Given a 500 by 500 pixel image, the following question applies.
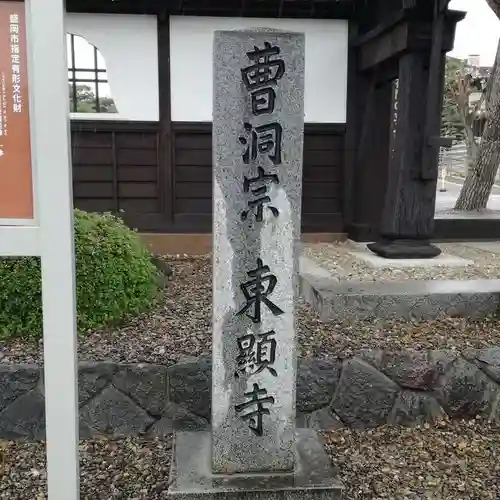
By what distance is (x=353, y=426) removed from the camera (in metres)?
3.52

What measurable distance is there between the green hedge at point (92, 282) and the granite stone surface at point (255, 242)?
1.57 meters

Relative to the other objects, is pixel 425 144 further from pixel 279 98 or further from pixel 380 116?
pixel 279 98

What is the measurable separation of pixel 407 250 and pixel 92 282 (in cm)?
328

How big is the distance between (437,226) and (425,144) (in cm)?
212

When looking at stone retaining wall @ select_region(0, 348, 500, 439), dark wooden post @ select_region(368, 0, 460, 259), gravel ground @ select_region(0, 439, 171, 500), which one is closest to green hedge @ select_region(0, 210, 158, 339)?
stone retaining wall @ select_region(0, 348, 500, 439)

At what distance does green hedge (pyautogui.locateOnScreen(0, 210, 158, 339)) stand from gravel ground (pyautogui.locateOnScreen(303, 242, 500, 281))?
6.05ft

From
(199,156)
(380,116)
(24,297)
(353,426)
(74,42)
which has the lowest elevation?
(353,426)

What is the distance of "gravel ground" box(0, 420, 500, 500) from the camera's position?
2.82 m

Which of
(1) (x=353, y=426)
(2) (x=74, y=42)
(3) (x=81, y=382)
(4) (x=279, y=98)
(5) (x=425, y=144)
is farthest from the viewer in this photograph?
(2) (x=74, y=42)

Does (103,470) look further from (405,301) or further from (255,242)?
(405,301)

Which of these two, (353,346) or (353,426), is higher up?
(353,346)

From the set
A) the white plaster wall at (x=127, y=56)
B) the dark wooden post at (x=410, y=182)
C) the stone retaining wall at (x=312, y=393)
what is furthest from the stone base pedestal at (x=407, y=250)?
the white plaster wall at (x=127, y=56)

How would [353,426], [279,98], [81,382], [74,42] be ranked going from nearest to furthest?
[279,98]
[81,382]
[353,426]
[74,42]

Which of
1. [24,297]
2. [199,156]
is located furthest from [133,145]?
[24,297]
